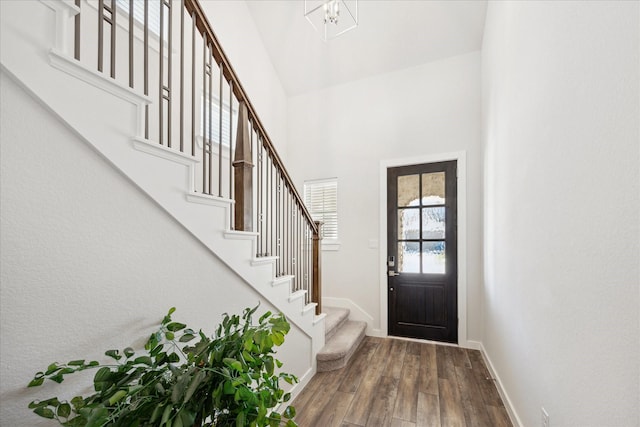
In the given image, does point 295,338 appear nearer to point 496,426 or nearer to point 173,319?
point 173,319

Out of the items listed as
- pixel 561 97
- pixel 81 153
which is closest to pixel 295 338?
pixel 81 153

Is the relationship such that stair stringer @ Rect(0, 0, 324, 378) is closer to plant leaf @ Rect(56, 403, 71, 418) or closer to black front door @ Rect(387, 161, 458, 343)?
plant leaf @ Rect(56, 403, 71, 418)

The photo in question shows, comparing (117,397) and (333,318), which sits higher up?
(117,397)

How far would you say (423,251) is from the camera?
345 centimetres

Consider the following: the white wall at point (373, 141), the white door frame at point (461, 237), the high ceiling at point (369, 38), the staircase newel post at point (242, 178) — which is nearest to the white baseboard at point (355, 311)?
the white wall at point (373, 141)

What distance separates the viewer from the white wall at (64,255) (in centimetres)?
82

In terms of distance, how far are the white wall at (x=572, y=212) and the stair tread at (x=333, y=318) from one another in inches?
65.5

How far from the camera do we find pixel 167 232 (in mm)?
1275

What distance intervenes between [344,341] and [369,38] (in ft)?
12.1

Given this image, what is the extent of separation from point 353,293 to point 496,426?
6.83 feet

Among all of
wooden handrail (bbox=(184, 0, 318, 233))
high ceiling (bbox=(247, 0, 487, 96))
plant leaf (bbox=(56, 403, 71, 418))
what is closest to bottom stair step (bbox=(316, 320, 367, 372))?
wooden handrail (bbox=(184, 0, 318, 233))

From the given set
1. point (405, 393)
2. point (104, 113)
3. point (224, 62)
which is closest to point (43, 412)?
point (104, 113)

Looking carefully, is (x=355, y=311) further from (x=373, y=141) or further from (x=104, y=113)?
(x=104, y=113)

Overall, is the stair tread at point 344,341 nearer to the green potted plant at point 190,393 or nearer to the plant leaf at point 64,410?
the green potted plant at point 190,393
